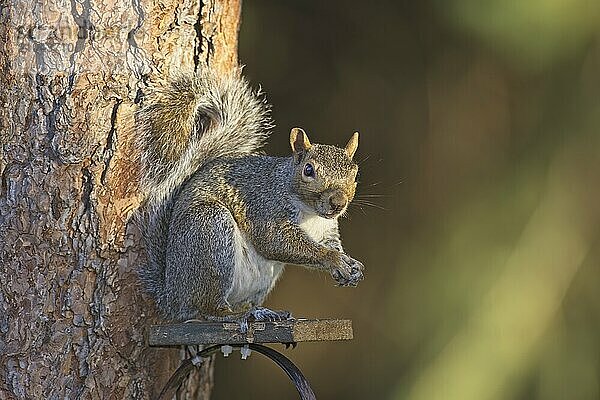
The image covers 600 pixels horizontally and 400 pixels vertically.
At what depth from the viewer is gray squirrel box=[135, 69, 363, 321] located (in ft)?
7.30

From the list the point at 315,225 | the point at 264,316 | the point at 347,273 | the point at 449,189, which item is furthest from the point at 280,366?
the point at 449,189

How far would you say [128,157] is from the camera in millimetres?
2270

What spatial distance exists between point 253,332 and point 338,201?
0.97ft

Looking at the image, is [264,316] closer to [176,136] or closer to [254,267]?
[254,267]

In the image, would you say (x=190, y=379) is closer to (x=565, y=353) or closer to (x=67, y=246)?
(x=67, y=246)

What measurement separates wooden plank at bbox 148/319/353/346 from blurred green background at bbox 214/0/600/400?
6.41 feet

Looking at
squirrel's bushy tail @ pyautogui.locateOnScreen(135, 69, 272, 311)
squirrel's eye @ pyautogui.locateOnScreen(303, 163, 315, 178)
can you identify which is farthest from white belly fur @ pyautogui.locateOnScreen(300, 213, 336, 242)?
squirrel's bushy tail @ pyautogui.locateOnScreen(135, 69, 272, 311)

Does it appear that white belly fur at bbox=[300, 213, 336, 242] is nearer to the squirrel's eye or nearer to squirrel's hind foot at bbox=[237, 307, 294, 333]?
the squirrel's eye

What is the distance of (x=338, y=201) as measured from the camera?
2.16 m

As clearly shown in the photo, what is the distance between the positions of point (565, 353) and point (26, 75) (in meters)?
2.43

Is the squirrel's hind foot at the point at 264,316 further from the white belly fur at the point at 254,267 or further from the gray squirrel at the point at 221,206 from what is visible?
the white belly fur at the point at 254,267

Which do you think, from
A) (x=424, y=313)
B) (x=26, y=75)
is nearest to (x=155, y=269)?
(x=26, y=75)

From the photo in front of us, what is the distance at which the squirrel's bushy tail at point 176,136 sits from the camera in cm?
229

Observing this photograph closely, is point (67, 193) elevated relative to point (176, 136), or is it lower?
lower
